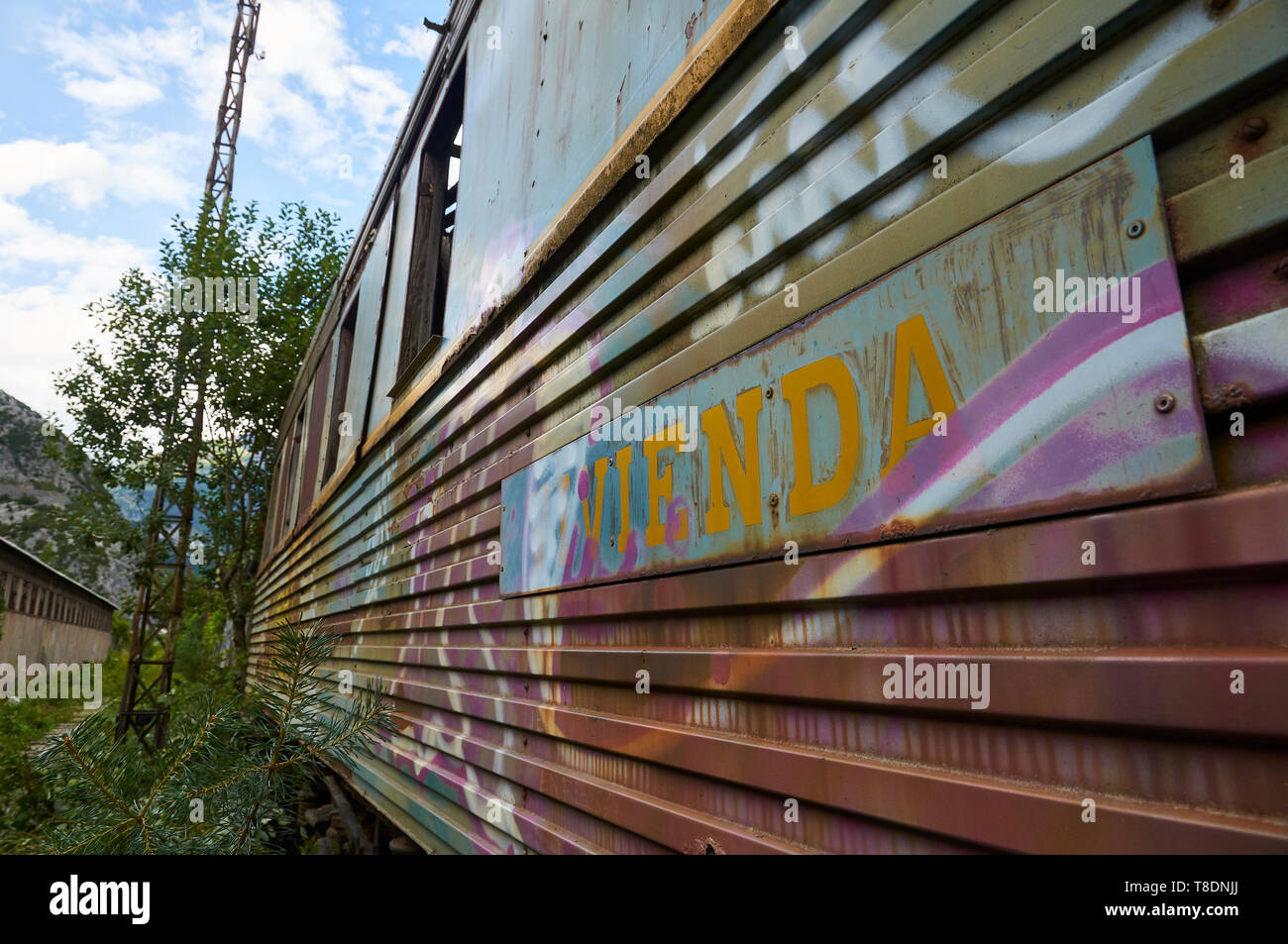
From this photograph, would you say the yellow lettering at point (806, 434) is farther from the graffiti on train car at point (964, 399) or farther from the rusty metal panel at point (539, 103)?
the rusty metal panel at point (539, 103)

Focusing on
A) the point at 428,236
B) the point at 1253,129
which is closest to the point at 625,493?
the point at 1253,129

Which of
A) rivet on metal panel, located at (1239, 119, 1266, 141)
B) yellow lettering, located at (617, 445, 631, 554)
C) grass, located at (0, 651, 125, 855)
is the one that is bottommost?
grass, located at (0, 651, 125, 855)

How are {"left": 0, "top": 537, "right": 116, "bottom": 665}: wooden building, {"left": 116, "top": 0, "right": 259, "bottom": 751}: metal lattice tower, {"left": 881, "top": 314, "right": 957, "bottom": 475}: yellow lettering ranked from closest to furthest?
{"left": 881, "top": 314, "right": 957, "bottom": 475}: yellow lettering
{"left": 116, "top": 0, "right": 259, "bottom": 751}: metal lattice tower
{"left": 0, "top": 537, "right": 116, "bottom": 665}: wooden building

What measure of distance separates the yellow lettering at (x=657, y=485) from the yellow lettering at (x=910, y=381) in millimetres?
726

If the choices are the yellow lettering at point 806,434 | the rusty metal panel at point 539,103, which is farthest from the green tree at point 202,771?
Result: the rusty metal panel at point 539,103

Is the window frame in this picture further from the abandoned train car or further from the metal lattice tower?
the metal lattice tower

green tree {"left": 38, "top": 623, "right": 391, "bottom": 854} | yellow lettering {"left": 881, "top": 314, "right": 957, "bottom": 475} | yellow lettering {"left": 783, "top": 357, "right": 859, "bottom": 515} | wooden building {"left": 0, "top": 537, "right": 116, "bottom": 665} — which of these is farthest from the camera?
Answer: wooden building {"left": 0, "top": 537, "right": 116, "bottom": 665}

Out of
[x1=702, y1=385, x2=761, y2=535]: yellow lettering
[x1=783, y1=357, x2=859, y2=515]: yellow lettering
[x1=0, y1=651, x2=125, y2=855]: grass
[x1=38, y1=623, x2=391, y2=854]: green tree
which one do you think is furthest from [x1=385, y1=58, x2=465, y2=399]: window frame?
[x1=783, y1=357, x2=859, y2=515]: yellow lettering

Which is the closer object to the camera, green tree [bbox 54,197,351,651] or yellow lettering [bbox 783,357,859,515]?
yellow lettering [bbox 783,357,859,515]

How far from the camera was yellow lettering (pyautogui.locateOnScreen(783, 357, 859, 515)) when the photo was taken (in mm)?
1417

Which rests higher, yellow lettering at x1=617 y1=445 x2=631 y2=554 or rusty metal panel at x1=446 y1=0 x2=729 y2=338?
rusty metal panel at x1=446 y1=0 x2=729 y2=338

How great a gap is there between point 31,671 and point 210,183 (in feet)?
47.0
